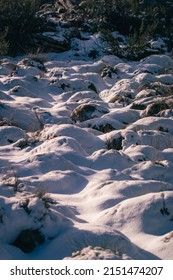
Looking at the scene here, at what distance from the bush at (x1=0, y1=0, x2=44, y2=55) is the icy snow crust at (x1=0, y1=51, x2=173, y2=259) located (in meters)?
1.53

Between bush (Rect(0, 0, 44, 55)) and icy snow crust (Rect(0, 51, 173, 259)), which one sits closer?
icy snow crust (Rect(0, 51, 173, 259))

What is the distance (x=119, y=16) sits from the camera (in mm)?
12484

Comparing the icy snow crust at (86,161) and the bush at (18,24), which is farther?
the bush at (18,24)

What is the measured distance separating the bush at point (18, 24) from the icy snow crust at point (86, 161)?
1.53 meters

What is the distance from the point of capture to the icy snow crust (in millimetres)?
3504

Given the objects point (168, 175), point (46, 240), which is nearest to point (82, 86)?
point (168, 175)

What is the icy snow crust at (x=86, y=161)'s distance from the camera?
3504mm

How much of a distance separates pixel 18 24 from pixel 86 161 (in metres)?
7.04

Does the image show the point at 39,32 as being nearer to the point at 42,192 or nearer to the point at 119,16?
the point at 119,16

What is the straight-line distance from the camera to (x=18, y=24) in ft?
37.6

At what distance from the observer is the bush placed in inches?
438

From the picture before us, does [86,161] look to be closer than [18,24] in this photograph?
Yes

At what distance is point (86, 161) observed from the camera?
17.4 ft

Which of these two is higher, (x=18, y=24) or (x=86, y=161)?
(x=86, y=161)
